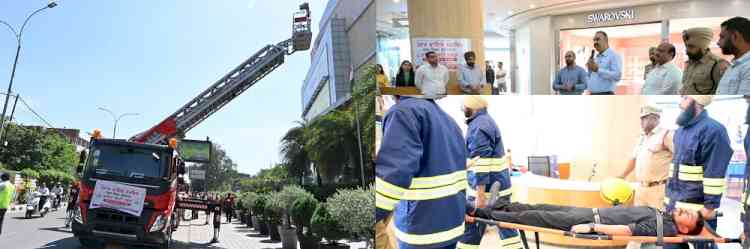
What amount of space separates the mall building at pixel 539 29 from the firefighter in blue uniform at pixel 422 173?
41cm

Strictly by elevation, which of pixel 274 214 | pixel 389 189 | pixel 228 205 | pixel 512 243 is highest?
pixel 389 189

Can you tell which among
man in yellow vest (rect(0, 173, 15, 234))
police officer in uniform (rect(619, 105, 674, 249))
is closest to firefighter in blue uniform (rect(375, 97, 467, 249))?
police officer in uniform (rect(619, 105, 674, 249))

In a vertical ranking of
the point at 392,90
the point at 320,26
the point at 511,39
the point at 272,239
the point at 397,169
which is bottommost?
the point at 272,239

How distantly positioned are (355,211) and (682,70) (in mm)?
2737

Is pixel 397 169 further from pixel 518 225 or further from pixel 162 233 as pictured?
pixel 162 233

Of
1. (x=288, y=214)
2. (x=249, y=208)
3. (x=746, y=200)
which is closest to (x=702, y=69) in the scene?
(x=746, y=200)

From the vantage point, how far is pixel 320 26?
14.2ft

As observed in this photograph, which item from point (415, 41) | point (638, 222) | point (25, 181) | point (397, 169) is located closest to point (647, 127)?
point (638, 222)

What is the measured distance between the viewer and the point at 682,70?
3318mm

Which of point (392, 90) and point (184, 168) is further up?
point (392, 90)

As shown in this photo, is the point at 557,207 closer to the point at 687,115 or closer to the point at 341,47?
the point at 687,115

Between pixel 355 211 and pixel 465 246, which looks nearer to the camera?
pixel 465 246

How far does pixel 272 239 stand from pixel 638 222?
6340mm

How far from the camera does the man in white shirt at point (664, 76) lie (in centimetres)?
311
